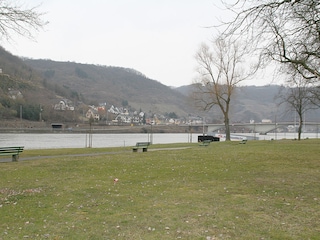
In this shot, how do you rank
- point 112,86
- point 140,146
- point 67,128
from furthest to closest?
point 112,86 → point 67,128 → point 140,146

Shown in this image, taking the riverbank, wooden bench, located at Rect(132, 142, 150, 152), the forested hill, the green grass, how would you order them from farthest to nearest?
the forested hill < the riverbank < wooden bench, located at Rect(132, 142, 150, 152) < the green grass

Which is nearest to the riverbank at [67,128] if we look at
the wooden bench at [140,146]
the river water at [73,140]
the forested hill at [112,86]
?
the river water at [73,140]

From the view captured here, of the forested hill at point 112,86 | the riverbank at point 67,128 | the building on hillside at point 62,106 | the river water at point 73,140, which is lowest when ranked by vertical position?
the river water at point 73,140

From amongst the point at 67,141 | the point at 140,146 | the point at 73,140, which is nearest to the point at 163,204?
the point at 140,146

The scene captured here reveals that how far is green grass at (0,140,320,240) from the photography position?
17.8ft

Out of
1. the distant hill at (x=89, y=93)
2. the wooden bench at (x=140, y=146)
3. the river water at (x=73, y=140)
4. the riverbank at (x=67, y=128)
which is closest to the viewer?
the wooden bench at (x=140, y=146)

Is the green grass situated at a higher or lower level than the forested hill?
lower

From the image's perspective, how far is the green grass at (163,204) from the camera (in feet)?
17.8

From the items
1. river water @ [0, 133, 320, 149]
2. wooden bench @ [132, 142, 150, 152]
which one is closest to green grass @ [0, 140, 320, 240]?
wooden bench @ [132, 142, 150, 152]

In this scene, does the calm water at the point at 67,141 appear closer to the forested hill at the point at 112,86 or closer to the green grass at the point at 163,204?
the green grass at the point at 163,204

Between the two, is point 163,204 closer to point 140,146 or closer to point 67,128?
point 140,146

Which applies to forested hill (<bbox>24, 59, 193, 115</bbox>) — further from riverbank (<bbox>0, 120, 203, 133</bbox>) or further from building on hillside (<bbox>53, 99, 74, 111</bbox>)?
riverbank (<bbox>0, 120, 203, 133</bbox>)

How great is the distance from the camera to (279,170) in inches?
484

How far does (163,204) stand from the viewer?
721 cm
